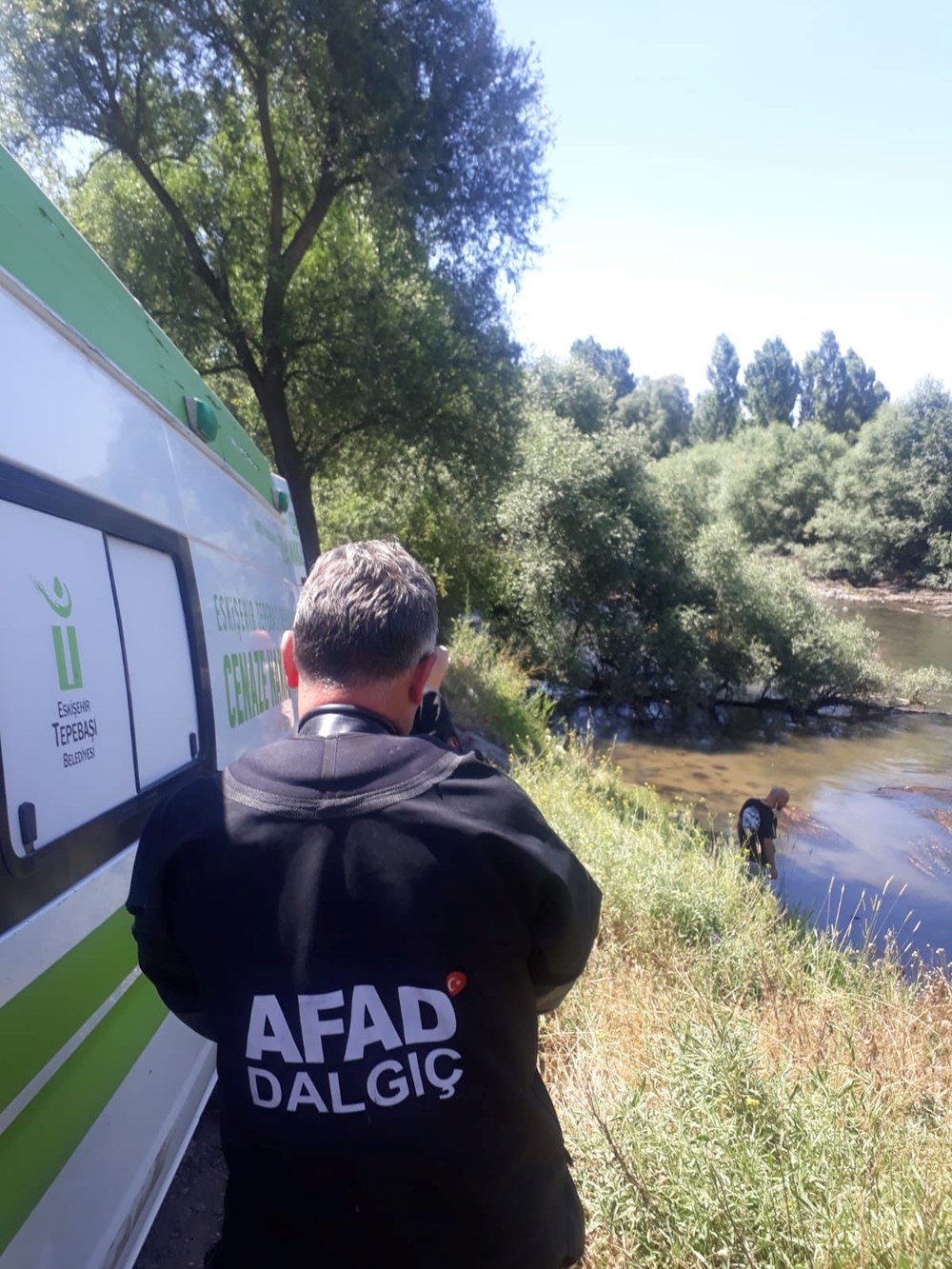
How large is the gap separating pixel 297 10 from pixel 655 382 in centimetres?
6997

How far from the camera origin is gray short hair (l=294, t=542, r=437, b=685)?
137cm

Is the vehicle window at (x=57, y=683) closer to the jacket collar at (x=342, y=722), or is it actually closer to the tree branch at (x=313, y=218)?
the jacket collar at (x=342, y=722)

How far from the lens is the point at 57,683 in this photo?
192 cm

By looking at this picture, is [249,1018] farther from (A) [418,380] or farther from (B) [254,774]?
(A) [418,380]

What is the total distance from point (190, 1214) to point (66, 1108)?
4.46ft

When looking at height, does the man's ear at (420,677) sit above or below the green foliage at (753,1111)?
above

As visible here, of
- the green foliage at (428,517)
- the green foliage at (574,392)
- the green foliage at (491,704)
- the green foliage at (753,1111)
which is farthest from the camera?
the green foliage at (574,392)

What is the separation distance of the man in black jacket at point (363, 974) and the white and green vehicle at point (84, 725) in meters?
0.60

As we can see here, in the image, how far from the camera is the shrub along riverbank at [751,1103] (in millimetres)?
2291

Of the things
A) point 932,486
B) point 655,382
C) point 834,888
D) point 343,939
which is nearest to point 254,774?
point 343,939

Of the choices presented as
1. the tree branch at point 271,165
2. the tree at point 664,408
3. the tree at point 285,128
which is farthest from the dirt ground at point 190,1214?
the tree at point 664,408

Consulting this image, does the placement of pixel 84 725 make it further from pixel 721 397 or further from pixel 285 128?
pixel 721 397

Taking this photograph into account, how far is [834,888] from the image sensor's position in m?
10.5

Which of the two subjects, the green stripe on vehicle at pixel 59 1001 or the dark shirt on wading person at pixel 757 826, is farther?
the dark shirt on wading person at pixel 757 826
